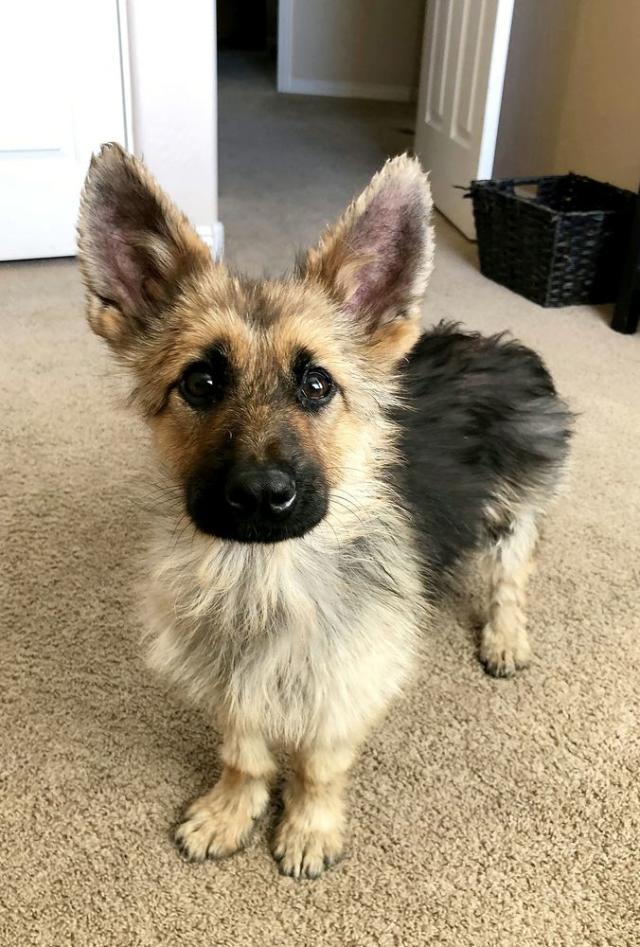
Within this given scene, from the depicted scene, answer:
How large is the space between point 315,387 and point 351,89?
6806 millimetres

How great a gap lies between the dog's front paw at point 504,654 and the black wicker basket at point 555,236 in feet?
6.01

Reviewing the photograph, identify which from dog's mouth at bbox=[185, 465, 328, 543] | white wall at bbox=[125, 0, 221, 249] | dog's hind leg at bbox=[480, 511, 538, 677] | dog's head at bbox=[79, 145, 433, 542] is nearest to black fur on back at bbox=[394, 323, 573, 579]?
dog's hind leg at bbox=[480, 511, 538, 677]

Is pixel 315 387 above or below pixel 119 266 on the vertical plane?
below

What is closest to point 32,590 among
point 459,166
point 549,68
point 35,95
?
point 35,95

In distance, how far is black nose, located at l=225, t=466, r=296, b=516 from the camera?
3.17 feet

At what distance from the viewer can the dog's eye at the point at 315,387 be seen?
113 cm

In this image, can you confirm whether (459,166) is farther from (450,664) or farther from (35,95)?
(450,664)

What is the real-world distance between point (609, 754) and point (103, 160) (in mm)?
1309

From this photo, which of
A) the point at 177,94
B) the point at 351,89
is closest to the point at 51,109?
the point at 177,94

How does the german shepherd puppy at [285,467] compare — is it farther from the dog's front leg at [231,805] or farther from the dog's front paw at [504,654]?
the dog's front paw at [504,654]

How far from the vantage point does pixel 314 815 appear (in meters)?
1.25

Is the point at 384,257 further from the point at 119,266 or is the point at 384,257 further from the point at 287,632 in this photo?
the point at 287,632

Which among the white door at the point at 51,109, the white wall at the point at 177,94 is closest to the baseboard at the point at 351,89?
the white wall at the point at 177,94

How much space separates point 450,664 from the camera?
5.31ft
